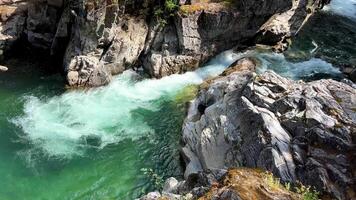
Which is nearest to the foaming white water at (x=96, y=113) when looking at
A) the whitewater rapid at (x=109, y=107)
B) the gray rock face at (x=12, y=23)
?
the whitewater rapid at (x=109, y=107)

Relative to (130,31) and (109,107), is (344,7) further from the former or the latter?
(109,107)

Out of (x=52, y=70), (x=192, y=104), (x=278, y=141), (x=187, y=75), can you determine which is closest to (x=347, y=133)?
(x=278, y=141)

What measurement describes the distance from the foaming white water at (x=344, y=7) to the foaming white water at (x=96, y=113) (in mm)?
13639

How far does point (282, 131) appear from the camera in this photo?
48.4 feet

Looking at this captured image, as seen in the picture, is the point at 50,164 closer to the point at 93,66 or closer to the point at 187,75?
the point at 93,66

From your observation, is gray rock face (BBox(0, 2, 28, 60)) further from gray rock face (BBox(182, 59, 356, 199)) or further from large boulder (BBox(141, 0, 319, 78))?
gray rock face (BBox(182, 59, 356, 199))

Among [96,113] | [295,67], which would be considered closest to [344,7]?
[295,67]

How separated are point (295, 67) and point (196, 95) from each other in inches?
286

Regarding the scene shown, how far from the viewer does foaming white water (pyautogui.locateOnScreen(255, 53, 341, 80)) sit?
87.1 ft

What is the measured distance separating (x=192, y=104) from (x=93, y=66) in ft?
21.4

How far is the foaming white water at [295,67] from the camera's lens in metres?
26.5

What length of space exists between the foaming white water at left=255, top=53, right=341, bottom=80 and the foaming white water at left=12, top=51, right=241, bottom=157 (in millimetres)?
2824

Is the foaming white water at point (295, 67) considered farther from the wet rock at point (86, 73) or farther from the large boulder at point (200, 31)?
the wet rock at point (86, 73)

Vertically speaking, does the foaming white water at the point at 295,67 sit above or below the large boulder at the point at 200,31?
below
